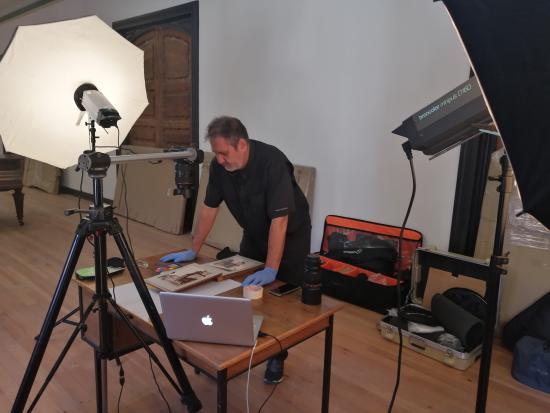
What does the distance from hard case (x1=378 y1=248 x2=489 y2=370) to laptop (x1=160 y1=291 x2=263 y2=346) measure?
1458 millimetres

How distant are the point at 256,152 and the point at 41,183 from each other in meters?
6.32

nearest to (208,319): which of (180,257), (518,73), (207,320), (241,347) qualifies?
(207,320)

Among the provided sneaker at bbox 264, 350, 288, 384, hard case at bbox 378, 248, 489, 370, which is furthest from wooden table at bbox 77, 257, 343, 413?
hard case at bbox 378, 248, 489, 370

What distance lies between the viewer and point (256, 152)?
191 cm

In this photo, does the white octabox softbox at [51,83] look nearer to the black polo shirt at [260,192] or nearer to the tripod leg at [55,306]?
the tripod leg at [55,306]

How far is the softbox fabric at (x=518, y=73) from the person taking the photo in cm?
69

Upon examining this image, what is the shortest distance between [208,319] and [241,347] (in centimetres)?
12

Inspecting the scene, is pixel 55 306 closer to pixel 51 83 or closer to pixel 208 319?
pixel 208 319

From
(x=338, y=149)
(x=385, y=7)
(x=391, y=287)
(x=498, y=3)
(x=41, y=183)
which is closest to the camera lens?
(x=498, y=3)

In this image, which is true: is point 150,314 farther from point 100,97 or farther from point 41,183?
point 41,183

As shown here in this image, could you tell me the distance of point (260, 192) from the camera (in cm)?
192

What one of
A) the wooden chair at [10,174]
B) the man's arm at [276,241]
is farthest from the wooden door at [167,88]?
the man's arm at [276,241]

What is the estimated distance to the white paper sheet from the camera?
1.40 m

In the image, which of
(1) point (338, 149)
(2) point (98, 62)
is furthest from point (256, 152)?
(1) point (338, 149)
